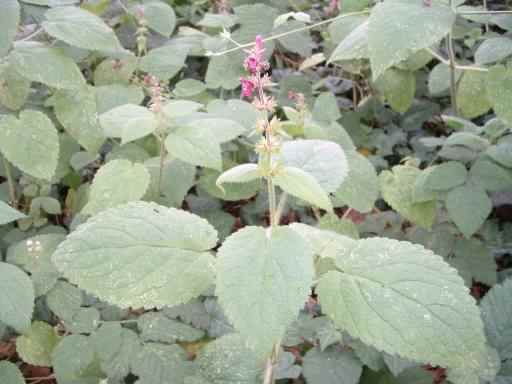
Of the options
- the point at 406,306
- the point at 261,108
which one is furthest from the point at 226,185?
the point at 406,306

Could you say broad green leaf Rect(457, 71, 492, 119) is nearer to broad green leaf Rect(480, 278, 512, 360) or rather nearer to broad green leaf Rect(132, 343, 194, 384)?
broad green leaf Rect(480, 278, 512, 360)

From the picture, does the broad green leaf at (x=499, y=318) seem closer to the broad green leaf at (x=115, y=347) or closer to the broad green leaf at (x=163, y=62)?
the broad green leaf at (x=115, y=347)

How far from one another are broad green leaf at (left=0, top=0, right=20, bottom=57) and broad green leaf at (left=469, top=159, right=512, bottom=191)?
1.68 meters

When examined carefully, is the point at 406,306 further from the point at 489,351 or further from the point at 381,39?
the point at 381,39

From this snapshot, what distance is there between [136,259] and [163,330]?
59 cm

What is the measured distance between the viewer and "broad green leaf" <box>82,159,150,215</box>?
5.88 ft

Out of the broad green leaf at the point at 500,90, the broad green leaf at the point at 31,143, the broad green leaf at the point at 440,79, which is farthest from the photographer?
the broad green leaf at the point at 440,79

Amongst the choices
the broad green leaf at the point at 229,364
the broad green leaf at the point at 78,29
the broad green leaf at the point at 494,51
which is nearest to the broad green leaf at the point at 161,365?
the broad green leaf at the point at 229,364

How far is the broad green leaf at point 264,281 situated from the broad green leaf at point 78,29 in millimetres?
1218

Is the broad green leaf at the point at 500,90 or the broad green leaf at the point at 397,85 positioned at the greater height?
the broad green leaf at the point at 500,90

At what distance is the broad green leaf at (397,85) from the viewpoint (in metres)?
2.47

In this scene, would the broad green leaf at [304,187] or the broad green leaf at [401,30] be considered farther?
the broad green leaf at [401,30]

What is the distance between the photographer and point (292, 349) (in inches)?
71.7

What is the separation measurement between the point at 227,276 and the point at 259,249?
0.09 metres
